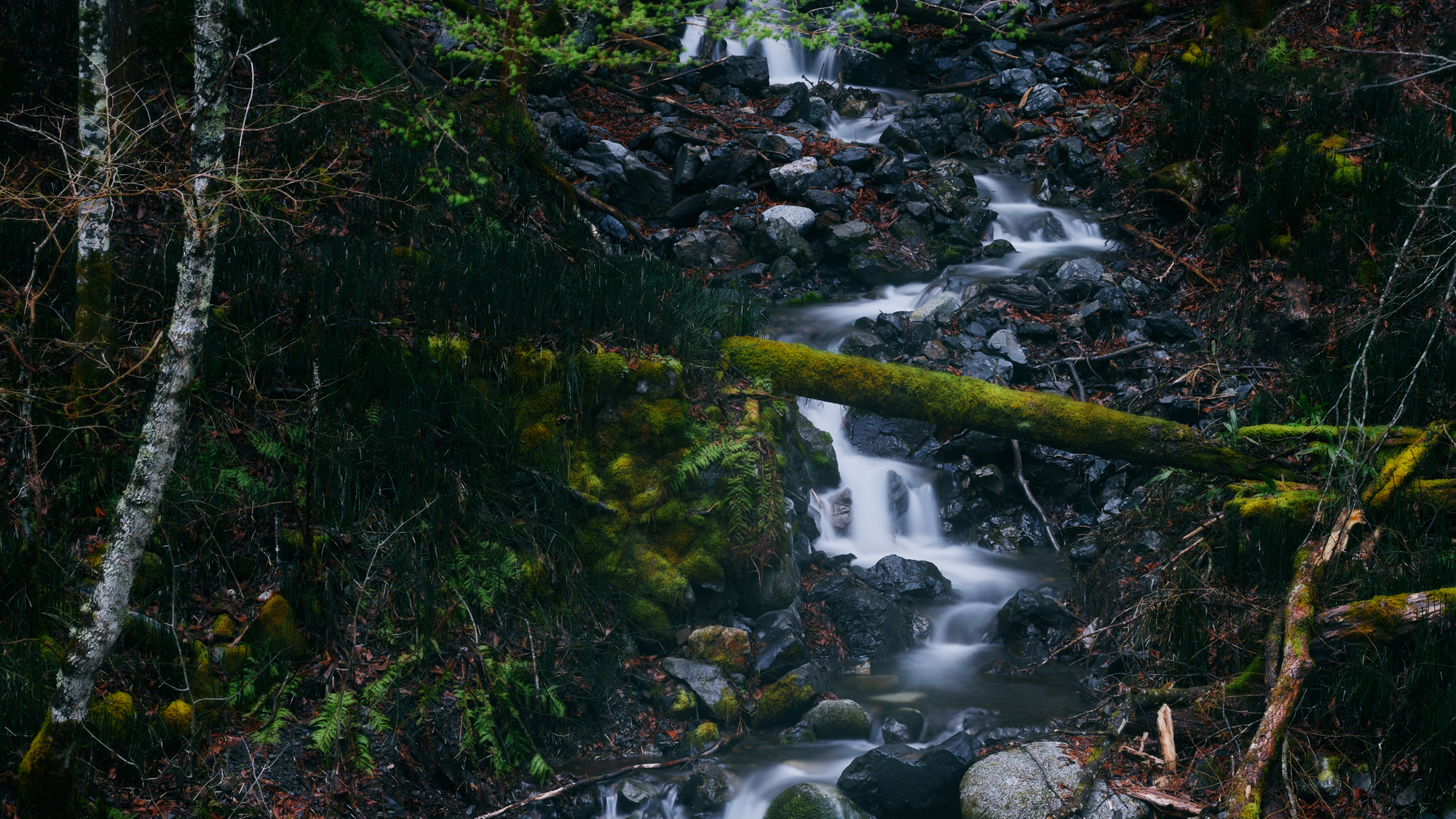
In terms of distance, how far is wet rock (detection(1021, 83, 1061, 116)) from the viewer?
42.0 feet

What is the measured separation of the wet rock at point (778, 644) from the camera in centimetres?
515

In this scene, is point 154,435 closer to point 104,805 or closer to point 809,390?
point 104,805

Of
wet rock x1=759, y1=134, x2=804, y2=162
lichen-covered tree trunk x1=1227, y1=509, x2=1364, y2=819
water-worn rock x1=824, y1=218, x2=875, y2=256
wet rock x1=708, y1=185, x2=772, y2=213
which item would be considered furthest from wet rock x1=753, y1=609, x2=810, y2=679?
wet rock x1=759, y1=134, x2=804, y2=162

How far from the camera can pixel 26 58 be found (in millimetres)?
5551

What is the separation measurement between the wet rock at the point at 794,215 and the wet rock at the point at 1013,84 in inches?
207

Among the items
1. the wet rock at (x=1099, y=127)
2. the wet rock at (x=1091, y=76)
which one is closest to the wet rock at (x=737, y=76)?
the wet rock at (x=1099, y=127)

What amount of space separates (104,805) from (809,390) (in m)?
4.09

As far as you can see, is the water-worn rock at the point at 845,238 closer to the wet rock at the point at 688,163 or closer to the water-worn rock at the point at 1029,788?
the wet rock at the point at 688,163

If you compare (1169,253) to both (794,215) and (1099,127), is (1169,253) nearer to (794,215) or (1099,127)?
(1099,127)

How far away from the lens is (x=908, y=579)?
255 inches

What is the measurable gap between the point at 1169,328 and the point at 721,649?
18.5 feet

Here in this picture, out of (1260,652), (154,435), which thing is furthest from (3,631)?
(1260,652)

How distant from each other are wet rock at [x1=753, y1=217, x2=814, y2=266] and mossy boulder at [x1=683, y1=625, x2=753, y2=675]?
5.60 metres

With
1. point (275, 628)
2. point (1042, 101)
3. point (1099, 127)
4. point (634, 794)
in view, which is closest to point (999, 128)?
point (1042, 101)
